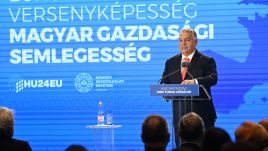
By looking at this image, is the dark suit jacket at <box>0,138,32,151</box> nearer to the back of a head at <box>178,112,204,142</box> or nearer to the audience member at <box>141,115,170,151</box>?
the audience member at <box>141,115,170,151</box>

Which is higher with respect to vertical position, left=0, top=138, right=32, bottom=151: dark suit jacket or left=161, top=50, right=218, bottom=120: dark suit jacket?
left=161, top=50, right=218, bottom=120: dark suit jacket

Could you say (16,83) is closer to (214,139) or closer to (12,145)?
(12,145)

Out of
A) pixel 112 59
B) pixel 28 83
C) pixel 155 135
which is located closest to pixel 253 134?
pixel 155 135

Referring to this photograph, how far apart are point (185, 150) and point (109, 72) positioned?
469cm

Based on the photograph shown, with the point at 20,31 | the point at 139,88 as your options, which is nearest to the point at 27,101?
the point at 20,31

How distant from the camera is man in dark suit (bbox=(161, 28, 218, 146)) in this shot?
6152 mm

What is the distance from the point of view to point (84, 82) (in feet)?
28.1

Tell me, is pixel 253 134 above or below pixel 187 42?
below

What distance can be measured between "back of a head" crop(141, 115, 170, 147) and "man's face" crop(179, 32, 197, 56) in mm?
2137

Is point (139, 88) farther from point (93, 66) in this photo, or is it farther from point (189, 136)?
point (189, 136)

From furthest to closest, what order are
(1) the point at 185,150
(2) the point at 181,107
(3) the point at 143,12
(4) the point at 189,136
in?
(3) the point at 143,12 < (2) the point at 181,107 < (4) the point at 189,136 < (1) the point at 185,150

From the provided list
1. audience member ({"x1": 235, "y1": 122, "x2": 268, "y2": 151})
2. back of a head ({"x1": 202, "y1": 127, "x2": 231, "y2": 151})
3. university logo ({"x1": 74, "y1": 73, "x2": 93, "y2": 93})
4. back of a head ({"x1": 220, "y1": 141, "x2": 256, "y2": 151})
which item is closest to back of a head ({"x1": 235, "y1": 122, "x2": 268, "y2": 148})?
audience member ({"x1": 235, "y1": 122, "x2": 268, "y2": 151})

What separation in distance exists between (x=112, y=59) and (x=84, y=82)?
50 centimetres

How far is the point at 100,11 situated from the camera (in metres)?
8.48
